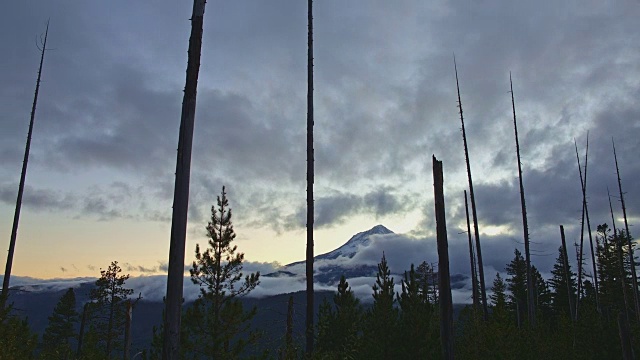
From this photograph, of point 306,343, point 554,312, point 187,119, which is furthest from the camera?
point 554,312

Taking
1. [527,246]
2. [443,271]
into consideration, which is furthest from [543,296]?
[443,271]

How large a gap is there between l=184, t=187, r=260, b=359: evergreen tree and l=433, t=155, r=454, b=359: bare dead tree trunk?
7.04 metres

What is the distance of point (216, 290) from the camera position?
16766mm

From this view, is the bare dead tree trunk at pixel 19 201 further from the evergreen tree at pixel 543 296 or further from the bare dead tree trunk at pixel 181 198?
the evergreen tree at pixel 543 296

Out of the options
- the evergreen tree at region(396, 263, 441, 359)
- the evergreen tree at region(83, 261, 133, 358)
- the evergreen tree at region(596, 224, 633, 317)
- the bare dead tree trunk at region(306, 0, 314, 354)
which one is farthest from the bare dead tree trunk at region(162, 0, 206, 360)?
the evergreen tree at region(596, 224, 633, 317)

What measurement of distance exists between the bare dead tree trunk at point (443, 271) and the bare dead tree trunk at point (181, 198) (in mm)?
4988

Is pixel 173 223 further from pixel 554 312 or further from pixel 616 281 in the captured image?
pixel 616 281

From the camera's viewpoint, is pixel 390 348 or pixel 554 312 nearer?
pixel 390 348

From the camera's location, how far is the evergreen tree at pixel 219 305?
15023 millimetres

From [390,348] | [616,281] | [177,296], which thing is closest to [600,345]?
[390,348]

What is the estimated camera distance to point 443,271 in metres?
9.53

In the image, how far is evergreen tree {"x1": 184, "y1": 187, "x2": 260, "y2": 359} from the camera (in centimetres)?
1502

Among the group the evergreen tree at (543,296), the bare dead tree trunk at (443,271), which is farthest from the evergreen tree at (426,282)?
the evergreen tree at (543,296)

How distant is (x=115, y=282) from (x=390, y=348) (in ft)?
116
